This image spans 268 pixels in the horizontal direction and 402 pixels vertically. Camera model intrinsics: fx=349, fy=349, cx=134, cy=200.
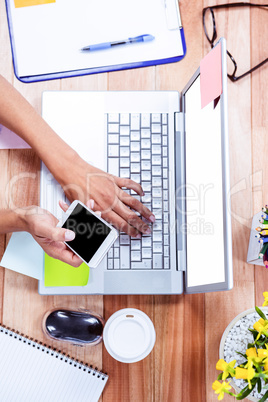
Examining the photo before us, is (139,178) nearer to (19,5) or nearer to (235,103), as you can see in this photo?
(235,103)

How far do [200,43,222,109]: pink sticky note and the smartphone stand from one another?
0.91 feet

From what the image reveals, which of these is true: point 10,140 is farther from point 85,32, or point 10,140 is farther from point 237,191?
point 237,191

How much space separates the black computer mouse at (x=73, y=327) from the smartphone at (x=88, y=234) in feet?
0.54

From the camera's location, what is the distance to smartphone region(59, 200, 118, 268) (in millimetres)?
634

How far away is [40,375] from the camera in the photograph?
715 mm

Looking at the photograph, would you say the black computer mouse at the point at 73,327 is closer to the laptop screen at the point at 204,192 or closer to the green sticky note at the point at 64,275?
the green sticky note at the point at 64,275

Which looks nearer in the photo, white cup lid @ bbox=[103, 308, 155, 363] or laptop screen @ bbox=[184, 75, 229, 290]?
laptop screen @ bbox=[184, 75, 229, 290]

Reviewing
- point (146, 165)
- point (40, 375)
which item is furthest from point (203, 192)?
point (40, 375)

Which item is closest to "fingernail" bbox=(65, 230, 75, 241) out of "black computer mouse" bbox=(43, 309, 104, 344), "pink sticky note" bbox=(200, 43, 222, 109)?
"black computer mouse" bbox=(43, 309, 104, 344)

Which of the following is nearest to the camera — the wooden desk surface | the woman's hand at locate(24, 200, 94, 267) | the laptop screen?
the laptop screen

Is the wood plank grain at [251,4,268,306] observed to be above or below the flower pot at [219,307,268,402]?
above

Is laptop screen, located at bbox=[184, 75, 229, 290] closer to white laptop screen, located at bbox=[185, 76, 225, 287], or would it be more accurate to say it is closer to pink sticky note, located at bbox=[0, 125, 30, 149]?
white laptop screen, located at bbox=[185, 76, 225, 287]

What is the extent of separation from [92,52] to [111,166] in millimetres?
269

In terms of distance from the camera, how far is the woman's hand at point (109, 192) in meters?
0.70
